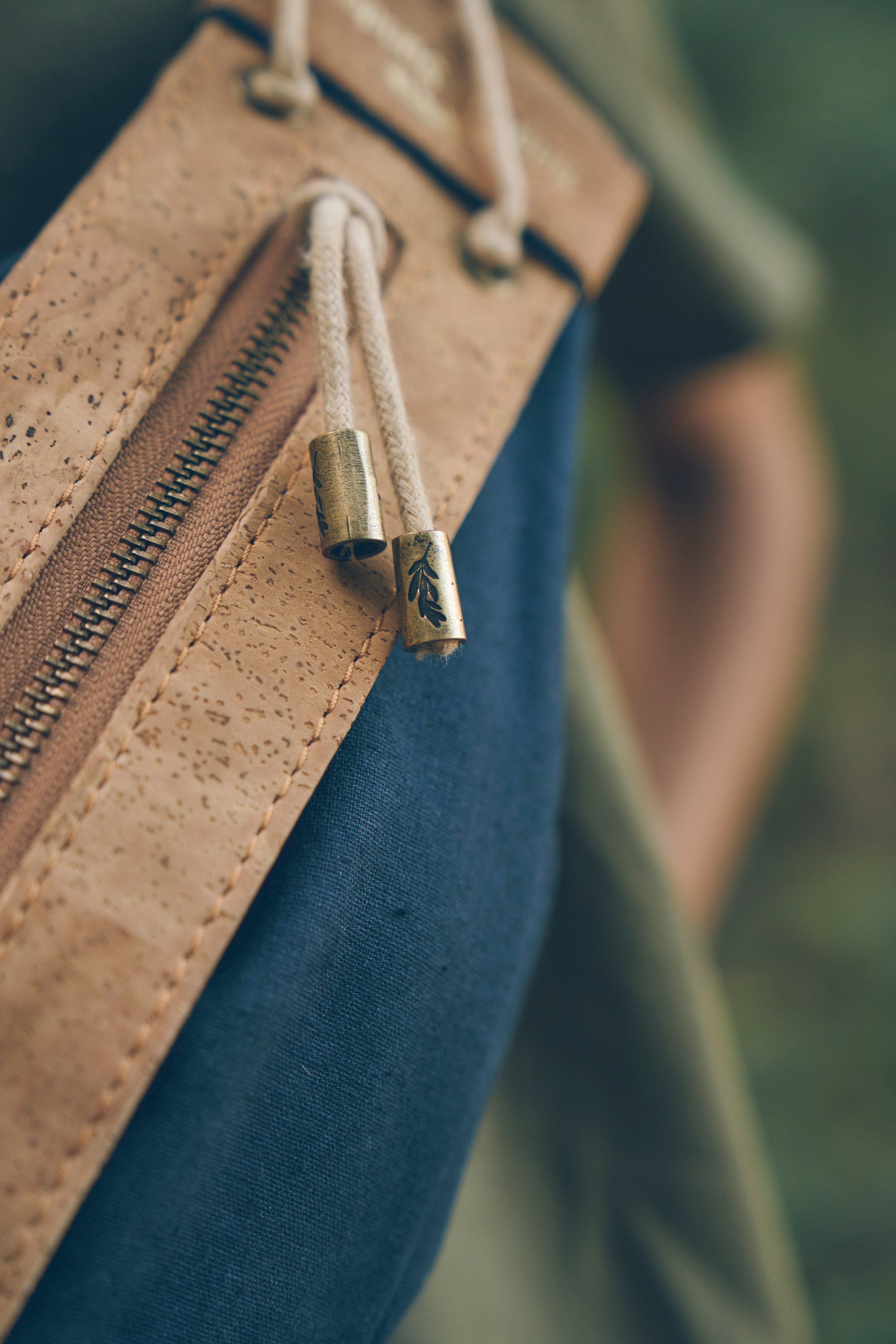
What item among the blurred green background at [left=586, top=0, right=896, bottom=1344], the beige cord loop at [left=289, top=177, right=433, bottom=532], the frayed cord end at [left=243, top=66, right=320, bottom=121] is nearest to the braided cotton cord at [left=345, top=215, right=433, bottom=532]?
the beige cord loop at [left=289, top=177, right=433, bottom=532]

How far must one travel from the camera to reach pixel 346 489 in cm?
33

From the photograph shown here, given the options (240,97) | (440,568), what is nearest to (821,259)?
(240,97)

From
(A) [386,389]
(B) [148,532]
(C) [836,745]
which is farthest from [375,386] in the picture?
(C) [836,745]

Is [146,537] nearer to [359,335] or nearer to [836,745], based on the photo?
[359,335]

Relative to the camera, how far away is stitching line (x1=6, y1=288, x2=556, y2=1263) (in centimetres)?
28

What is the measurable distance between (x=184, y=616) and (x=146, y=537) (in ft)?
0.16

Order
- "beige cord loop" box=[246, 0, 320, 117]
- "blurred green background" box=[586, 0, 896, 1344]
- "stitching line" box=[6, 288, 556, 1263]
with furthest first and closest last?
"blurred green background" box=[586, 0, 896, 1344] → "beige cord loop" box=[246, 0, 320, 117] → "stitching line" box=[6, 288, 556, 1263]

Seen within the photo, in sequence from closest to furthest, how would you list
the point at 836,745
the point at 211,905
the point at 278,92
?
1. the point at 211,905
2. the point at 278,92
3. the point at 836,745

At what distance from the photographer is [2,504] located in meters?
0.33

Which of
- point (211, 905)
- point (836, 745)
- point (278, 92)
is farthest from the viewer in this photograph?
point (836, 745)

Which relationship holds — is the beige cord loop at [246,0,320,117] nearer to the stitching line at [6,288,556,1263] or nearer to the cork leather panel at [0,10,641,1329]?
the cork leather panel at [0,10,641,1329]

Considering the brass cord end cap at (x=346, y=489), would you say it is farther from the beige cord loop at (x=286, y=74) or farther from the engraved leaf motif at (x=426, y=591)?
the beige cord loop at (x=286, y=74)

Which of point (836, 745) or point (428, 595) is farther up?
point (836, 745)

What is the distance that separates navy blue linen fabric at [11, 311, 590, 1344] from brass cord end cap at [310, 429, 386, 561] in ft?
0.25
